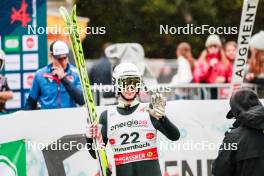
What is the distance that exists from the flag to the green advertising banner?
10.6 feet

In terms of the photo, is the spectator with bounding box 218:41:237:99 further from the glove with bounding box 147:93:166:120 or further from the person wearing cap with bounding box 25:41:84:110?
the glove with bounding box 147:93:166:120

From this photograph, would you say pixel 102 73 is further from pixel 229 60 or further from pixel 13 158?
pixel 13 158

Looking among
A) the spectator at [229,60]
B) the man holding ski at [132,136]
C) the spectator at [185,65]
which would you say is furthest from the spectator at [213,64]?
the man holding ski at [132,136]

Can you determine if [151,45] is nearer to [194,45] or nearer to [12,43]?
[194,45]

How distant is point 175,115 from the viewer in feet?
38.1

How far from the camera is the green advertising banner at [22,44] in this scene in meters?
14.1

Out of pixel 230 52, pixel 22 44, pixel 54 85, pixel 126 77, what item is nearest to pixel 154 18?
pixel 230 52

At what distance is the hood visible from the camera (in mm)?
8812

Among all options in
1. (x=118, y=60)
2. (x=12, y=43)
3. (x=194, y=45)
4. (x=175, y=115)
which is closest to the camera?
(x=175, y=115)

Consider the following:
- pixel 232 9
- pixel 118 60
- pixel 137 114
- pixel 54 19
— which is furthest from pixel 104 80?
pixel 137 114

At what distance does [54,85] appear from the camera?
12.5 meters

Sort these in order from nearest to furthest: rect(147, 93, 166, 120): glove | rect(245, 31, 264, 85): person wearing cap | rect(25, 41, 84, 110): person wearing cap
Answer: rect(147, 93, 166, 120): glove → rect(25, 41, 84, 110): person wearing cap → rect(245, 31, 264, 85): person wearing cap

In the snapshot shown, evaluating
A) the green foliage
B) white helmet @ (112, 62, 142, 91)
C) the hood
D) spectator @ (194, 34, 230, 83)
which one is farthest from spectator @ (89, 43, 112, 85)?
the hood

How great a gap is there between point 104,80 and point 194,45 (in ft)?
17.4
